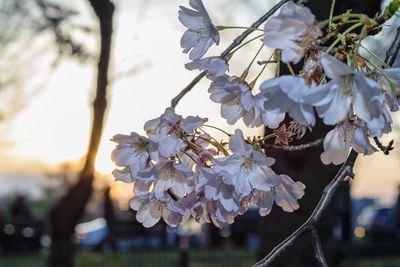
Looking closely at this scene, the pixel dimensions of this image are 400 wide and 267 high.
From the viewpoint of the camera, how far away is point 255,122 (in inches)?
40.4

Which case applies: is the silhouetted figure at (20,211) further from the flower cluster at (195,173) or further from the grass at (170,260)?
the flower cluster at (195,173)

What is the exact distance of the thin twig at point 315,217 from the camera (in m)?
0.97

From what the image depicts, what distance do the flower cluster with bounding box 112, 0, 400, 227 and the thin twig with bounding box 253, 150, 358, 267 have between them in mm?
44

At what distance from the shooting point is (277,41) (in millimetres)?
841

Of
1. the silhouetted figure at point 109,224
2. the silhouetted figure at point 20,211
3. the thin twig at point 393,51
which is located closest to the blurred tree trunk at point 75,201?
the thin twig at point 393,51

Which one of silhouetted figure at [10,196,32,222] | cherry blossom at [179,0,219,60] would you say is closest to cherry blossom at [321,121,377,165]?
cherry blossom at [179,0,219,60]

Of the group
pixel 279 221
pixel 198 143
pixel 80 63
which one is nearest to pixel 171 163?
pixel 198 143

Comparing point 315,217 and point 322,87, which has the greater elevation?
point 322,87

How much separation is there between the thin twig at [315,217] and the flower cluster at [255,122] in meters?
0.04

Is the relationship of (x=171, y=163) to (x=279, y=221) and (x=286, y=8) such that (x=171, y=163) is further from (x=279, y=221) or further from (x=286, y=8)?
(x=279, y=221)

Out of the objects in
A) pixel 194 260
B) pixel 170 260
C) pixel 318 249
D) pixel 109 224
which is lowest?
Answer: pixel 109 224

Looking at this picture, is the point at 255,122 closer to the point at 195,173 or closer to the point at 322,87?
the point at 195,173

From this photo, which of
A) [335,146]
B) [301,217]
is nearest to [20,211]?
[301,217]

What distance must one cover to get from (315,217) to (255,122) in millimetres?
146
